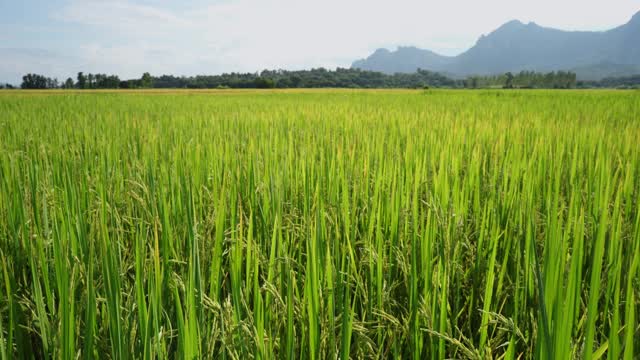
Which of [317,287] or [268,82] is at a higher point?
[268,82]

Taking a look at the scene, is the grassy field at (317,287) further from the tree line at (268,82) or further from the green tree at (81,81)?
the green tree at (81,81)

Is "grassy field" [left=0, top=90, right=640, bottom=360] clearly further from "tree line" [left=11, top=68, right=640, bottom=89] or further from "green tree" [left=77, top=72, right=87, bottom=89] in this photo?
"green tree" [left=77, top=72, right=87, bottom=89]

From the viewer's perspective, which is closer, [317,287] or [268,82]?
[317,287]

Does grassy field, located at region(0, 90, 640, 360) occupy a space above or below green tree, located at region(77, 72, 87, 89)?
below

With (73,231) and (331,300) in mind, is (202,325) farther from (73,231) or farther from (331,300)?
(73,231)

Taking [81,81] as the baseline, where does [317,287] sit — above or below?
below

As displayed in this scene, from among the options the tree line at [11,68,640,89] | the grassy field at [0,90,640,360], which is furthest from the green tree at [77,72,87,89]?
the grassy field at [0,90,640,360]

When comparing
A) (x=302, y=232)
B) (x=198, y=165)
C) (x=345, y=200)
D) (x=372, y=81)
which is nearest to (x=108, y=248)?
(x=302, y=232)

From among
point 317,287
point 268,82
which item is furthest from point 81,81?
point 317,287

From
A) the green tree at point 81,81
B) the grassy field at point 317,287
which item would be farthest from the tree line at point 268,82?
the grassy field at point 317,287

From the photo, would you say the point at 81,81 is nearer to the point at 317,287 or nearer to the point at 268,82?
the point at 268,82

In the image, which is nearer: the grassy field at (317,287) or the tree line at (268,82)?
the grassy field at (317,287)

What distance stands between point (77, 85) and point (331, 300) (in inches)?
2914

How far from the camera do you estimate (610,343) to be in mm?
607
